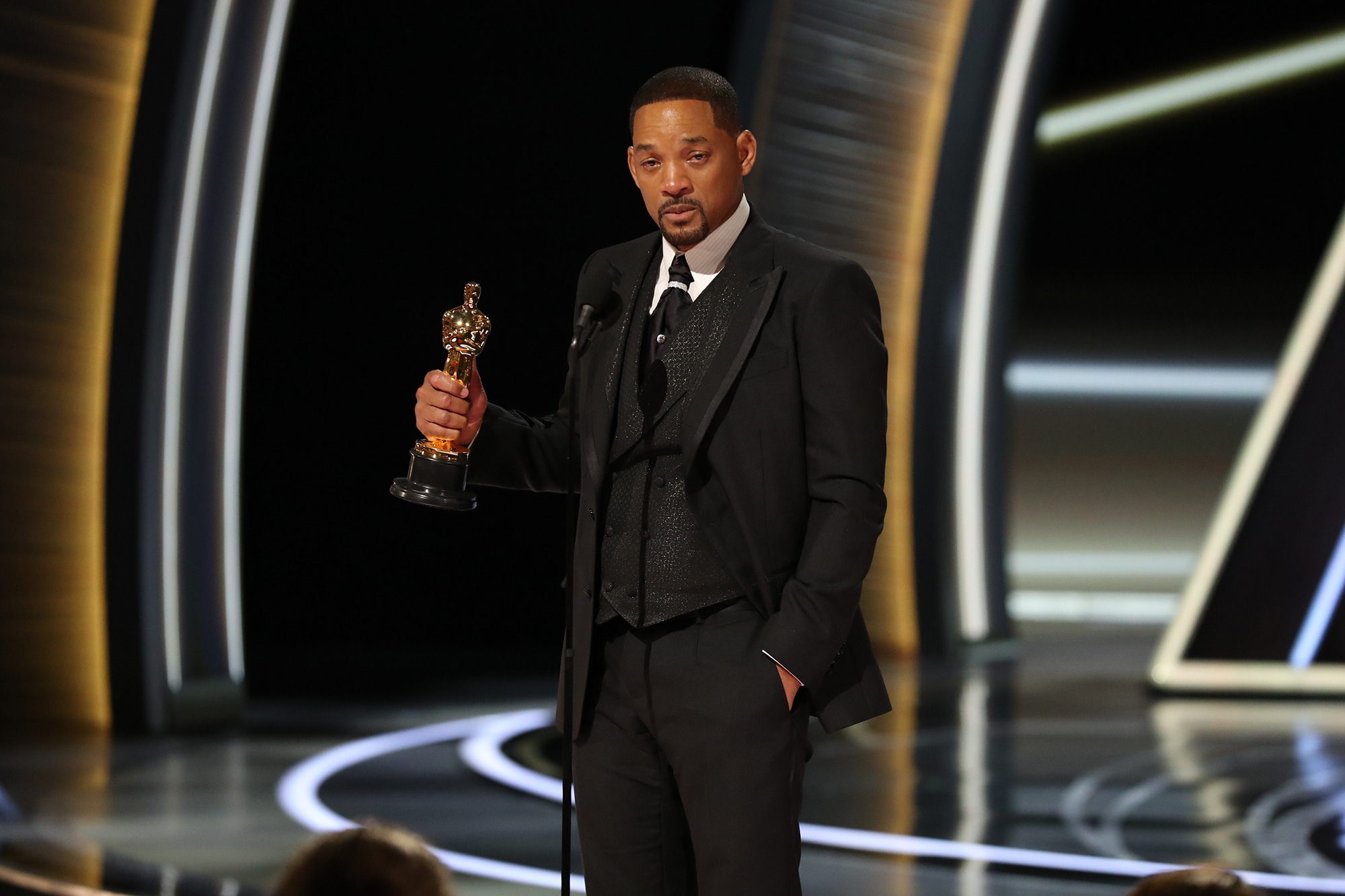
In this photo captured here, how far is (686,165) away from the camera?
1959 millimetres

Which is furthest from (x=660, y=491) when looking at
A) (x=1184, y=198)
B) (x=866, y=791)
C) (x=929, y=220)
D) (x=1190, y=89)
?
(x=1190, y=89)

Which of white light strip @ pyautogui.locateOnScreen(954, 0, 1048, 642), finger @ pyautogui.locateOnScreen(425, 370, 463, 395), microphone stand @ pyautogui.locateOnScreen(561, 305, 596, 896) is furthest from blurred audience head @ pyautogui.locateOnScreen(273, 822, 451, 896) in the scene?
white light strip @ pyautogui.locateOnScreen(954, 0, 1048, 642)

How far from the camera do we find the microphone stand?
6.57 feet

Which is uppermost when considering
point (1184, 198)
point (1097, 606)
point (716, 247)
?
point (1184, 198)

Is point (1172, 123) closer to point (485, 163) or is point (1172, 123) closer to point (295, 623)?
point (485, 163)

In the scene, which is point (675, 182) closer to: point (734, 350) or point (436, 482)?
point (734, 350)

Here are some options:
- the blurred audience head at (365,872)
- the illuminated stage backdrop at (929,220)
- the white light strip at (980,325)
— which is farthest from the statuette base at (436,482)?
the white light strip at (980,325)

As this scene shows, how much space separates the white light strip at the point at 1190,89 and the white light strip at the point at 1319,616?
18.4 feet

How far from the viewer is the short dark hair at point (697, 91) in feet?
6.40

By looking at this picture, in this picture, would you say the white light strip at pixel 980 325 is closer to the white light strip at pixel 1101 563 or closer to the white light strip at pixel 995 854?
the white light strip at pixel 1101 563

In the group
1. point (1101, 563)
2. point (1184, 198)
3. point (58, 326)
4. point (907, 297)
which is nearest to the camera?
point (58, 326)

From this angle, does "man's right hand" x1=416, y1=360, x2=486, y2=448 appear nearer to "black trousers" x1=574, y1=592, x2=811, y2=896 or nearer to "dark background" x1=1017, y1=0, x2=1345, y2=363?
"black trousers" x1=574, y1=592, x2=811, y2=896

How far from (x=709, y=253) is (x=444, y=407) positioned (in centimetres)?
39

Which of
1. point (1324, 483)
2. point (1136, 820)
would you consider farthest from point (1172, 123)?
point (1136, 820)
